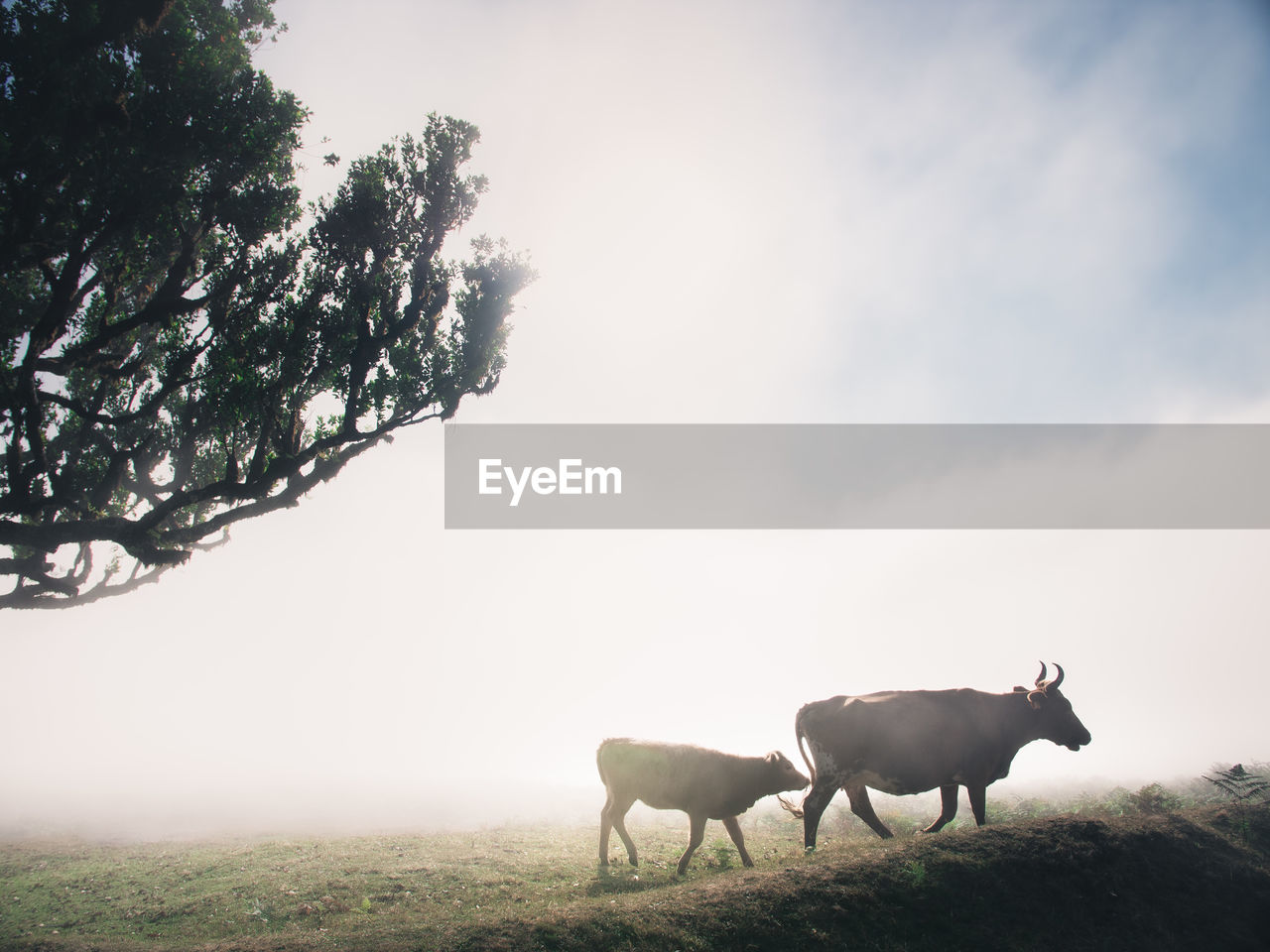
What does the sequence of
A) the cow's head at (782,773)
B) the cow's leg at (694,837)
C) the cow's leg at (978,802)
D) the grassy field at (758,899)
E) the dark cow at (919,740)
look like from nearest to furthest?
1. the grassy field at (758,899)
2. the cow's leg at (694,837)
3. the cow's leg at (978,802)
4. the dark cow at (919,740)
5. the cow's head at (782,773)

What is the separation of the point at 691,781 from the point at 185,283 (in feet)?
65.2

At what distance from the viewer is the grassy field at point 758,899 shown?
837cm

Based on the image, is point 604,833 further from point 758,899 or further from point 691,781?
point 758,899

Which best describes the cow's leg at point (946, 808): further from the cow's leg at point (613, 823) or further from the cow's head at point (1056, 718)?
the cow's leg at point (613, 823)

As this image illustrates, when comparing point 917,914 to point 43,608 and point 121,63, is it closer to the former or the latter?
point 121,63

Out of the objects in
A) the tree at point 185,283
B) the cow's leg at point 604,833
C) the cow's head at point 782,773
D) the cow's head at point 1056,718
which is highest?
the tree at point 185,283

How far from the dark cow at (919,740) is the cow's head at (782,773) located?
0.37 m

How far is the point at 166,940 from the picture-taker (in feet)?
31.0

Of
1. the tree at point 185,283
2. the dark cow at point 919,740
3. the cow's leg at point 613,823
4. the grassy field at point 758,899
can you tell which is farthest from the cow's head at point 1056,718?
the tree at point 185,283

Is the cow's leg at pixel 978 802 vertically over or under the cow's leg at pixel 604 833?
over

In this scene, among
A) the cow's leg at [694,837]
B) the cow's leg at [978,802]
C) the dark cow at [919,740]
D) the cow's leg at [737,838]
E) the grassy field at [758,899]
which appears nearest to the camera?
the grassy field at [758,899]

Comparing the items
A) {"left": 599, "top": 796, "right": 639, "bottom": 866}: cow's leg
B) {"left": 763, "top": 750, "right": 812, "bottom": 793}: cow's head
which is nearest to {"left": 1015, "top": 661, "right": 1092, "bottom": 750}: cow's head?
{"left": 763, "top": 750, "right": 812, "bottom": 793}: cow's head

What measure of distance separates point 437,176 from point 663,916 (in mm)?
21547

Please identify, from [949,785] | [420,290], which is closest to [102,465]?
[420,290]
